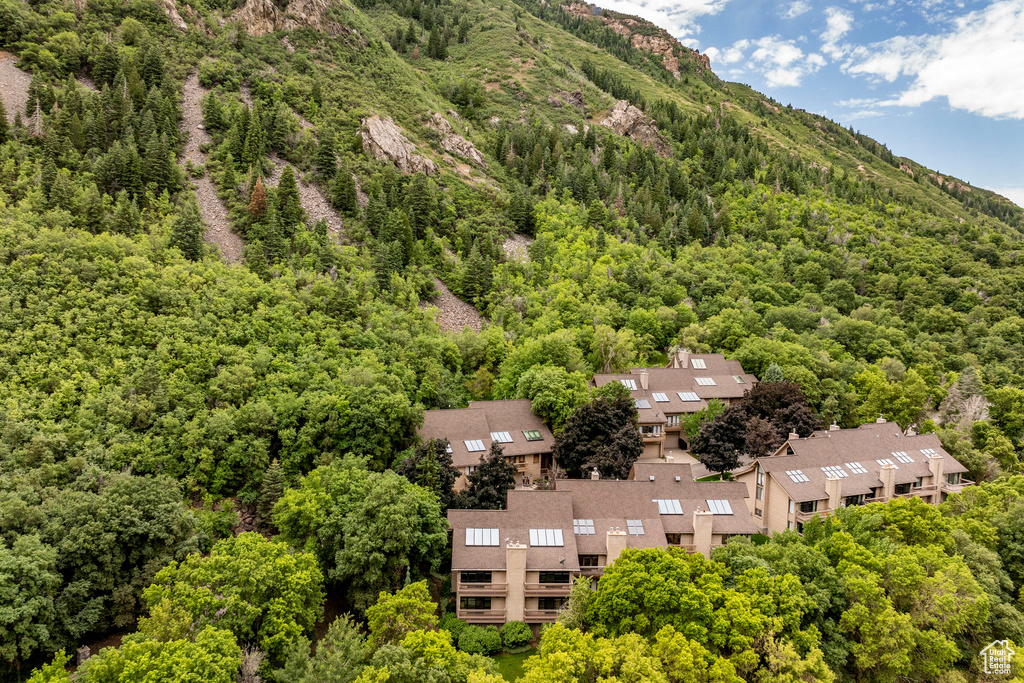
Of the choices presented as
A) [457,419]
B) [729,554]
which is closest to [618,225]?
[457,419]

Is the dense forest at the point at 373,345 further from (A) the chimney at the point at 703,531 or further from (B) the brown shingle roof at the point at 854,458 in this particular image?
(A) the chimney at the point at 703,531

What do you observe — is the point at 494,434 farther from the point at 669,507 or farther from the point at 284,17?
the point at 284,17

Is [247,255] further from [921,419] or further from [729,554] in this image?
[921,419]

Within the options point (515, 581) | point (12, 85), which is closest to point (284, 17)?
point (12, 85)

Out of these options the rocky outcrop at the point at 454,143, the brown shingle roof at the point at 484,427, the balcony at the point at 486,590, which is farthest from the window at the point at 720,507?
the rocky outcrop at the point at 454,143

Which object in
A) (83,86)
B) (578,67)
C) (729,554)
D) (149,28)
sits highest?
(578,67)
